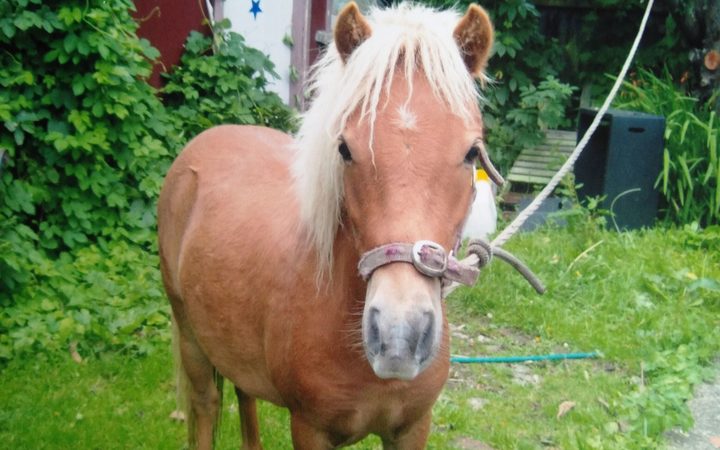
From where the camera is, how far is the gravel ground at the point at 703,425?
341cm

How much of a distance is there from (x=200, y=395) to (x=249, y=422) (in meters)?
0.24

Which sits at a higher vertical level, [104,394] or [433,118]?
[433,118]

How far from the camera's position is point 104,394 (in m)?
3.87

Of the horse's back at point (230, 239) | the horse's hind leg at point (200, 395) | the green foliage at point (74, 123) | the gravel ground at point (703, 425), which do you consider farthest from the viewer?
the green foliage at point (74, 123)

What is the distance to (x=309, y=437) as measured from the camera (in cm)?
228

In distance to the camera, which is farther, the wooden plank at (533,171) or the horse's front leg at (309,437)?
the wooden plank at (533,171)

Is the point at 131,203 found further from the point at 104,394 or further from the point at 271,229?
the point at 271,229

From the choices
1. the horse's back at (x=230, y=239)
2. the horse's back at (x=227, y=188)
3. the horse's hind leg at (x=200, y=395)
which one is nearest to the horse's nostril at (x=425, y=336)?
the horse's back at (x=230, y=239)

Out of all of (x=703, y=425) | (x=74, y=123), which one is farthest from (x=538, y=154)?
(x=74, y=123)

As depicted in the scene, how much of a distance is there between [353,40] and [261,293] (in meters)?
0.87

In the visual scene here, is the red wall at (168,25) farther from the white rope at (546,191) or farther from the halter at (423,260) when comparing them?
the halter at (423,260)

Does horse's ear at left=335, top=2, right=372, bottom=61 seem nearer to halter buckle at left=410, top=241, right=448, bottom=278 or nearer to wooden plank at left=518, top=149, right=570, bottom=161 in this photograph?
halter buckle at left=410, top=241, right=448, bottom=278

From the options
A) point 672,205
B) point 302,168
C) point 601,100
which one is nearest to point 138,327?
point 302,168

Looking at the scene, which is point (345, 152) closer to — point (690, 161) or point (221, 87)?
point (221, 87)
